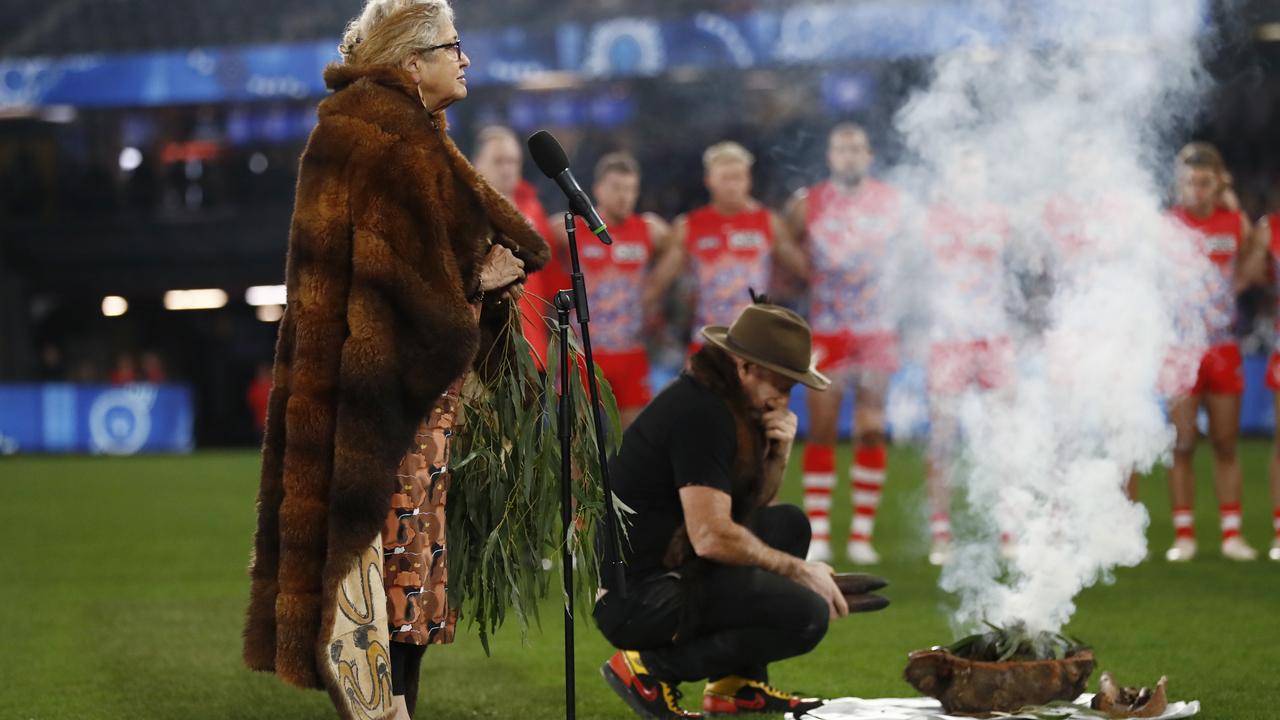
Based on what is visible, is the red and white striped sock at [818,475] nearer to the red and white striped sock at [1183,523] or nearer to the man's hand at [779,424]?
the red and white striped sock at [1183,523]

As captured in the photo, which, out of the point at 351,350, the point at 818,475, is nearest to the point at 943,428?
the point at 818,475

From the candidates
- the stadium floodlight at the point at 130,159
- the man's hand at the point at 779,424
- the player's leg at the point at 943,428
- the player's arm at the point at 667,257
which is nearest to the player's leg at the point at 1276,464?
Answer: the player's leg at the point at 943,428

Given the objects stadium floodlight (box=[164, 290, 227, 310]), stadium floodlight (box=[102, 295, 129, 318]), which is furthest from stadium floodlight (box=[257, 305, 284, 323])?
stadium floodlight (box=[102, 295, 129, 318])

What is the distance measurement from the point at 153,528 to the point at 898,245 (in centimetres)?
669

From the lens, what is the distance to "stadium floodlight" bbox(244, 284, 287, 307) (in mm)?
32531

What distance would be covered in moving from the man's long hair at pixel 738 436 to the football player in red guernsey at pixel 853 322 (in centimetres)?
463

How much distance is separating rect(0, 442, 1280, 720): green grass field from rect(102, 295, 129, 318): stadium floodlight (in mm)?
20465

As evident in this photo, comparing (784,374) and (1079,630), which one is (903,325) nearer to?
(1079,630)

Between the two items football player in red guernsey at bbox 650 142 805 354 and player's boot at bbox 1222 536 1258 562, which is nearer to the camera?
player's boot at bbox 1222 536 1258 562

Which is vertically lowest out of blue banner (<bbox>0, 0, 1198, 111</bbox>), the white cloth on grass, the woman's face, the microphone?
the white cloth on grass

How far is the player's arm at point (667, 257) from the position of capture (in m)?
11.5

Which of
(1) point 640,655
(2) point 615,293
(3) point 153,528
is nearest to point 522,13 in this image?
(3) point 153,528

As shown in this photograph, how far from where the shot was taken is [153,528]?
14070mm

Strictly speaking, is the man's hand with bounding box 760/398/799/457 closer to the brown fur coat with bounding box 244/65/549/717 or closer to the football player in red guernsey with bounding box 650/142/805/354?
the brown fur coat with bounding box 244/65/549/717
